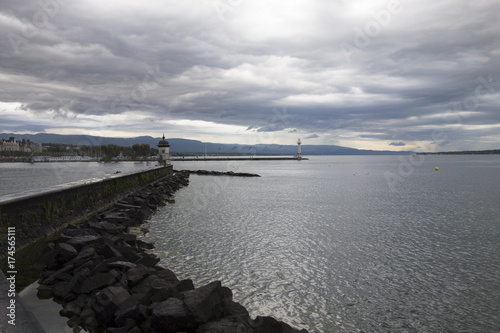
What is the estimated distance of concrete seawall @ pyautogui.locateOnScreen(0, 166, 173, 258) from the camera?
361 inches

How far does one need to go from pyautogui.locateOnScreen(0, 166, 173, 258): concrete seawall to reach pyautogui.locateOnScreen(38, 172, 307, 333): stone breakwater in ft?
3.42

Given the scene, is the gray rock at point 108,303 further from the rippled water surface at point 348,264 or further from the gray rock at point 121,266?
the rippled water surface at point 348,264

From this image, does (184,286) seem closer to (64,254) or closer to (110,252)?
(110,252)

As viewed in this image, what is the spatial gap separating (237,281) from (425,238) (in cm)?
973

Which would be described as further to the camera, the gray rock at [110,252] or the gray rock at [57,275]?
the gray rock at [110,252]

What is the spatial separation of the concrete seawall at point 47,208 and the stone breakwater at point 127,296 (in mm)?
1043

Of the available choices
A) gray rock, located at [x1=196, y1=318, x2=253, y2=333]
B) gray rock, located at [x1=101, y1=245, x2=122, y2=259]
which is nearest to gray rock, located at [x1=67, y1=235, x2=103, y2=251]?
gray rock, located at [x1=101, y1=245, x2=122, y2=259]

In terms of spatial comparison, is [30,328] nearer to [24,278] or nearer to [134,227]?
[24,278]

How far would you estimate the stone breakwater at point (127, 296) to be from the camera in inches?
217

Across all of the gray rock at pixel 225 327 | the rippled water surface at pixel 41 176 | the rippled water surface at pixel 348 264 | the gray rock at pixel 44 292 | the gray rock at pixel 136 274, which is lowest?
the rippled water surface at pixel 41 176

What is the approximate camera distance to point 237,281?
29.4ft

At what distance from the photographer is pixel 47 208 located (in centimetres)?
1134

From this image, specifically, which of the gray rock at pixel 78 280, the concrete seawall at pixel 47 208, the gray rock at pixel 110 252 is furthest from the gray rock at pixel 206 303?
the concrete seawall at pixel 47 208

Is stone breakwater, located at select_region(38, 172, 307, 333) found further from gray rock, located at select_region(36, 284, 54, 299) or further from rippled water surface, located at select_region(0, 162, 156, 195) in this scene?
rippled water surface, located at select_region(0, 162, 156, 195)
